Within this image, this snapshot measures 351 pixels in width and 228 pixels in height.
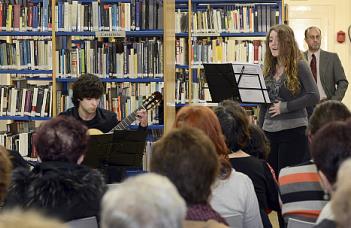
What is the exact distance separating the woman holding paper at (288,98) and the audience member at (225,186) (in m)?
2.03

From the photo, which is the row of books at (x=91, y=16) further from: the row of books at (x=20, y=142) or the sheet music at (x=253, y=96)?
the sheet music at (x=253, y=96)

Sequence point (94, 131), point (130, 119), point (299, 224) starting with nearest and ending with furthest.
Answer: point (299, 224) → point (94, 131) → point (130, 119)

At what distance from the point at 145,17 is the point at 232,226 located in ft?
14.2

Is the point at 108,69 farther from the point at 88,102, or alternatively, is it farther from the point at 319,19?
the point at 319,19

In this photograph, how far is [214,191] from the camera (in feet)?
10.4

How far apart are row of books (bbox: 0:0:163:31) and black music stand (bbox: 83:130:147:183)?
2.04 meters

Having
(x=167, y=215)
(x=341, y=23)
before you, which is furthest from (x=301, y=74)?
(x=341, y=23)

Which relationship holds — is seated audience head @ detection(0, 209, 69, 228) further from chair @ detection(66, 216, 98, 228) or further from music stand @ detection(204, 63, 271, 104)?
music stand @ detection(204, 63, 271, 104)

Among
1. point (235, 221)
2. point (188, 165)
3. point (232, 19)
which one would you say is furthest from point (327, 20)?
point (188, 165)

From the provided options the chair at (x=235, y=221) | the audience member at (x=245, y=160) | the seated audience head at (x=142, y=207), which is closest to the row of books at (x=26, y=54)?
the audience member at (x=245, y=160)

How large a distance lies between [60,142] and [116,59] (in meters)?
4.03

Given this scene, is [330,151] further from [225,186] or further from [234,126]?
[234,126]

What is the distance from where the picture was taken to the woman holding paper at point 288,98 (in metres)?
5.27

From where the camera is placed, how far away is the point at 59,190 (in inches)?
113
